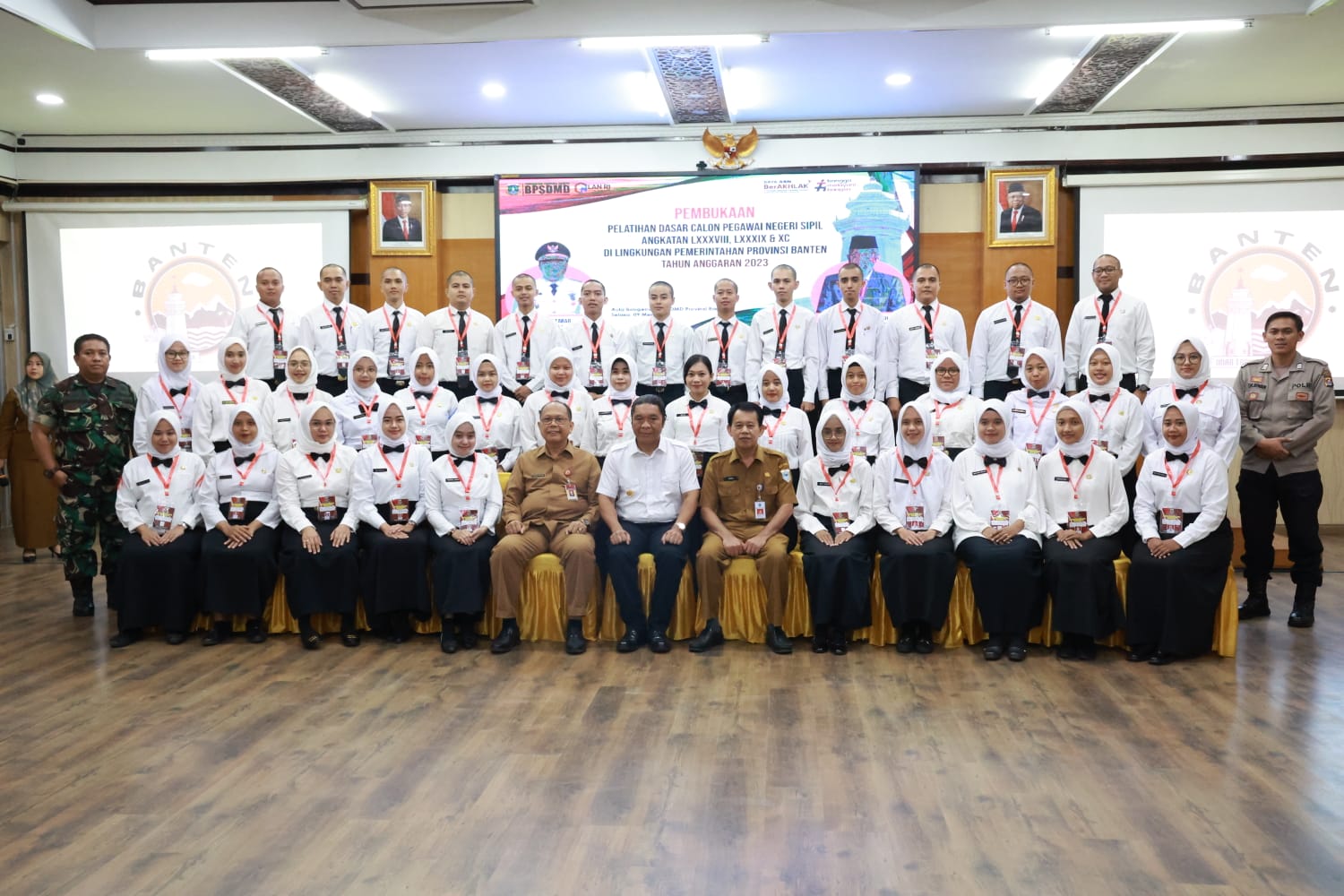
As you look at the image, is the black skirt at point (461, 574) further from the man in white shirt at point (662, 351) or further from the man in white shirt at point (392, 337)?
the man in white shirt at point (392, 337)

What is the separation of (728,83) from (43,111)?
5422 mm

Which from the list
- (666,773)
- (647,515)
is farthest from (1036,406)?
(666,773)

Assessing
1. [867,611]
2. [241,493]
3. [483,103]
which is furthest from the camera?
[483,103]

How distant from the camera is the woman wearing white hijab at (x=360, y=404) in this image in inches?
234

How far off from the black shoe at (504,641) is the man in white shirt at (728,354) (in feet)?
7.05

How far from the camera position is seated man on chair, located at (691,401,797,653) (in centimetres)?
496

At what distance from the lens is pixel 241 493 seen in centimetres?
533

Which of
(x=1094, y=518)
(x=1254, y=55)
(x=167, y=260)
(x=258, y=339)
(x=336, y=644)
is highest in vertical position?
(x=1254, y=55)

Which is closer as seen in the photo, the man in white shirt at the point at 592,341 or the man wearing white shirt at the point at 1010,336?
the man wearing white shirt at the point at 1010,336

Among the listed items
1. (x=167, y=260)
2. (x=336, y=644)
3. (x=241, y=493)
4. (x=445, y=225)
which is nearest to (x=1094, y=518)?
(x=336, y=644)

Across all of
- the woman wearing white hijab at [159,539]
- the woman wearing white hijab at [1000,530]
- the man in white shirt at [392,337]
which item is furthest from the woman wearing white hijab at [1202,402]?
the woman wearing white hijab at [159,539]

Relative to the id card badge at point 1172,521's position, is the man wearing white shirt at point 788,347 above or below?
above

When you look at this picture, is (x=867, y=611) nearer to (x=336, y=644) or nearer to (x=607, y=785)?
(x=607, y=785)

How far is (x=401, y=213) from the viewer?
862 centimetres
